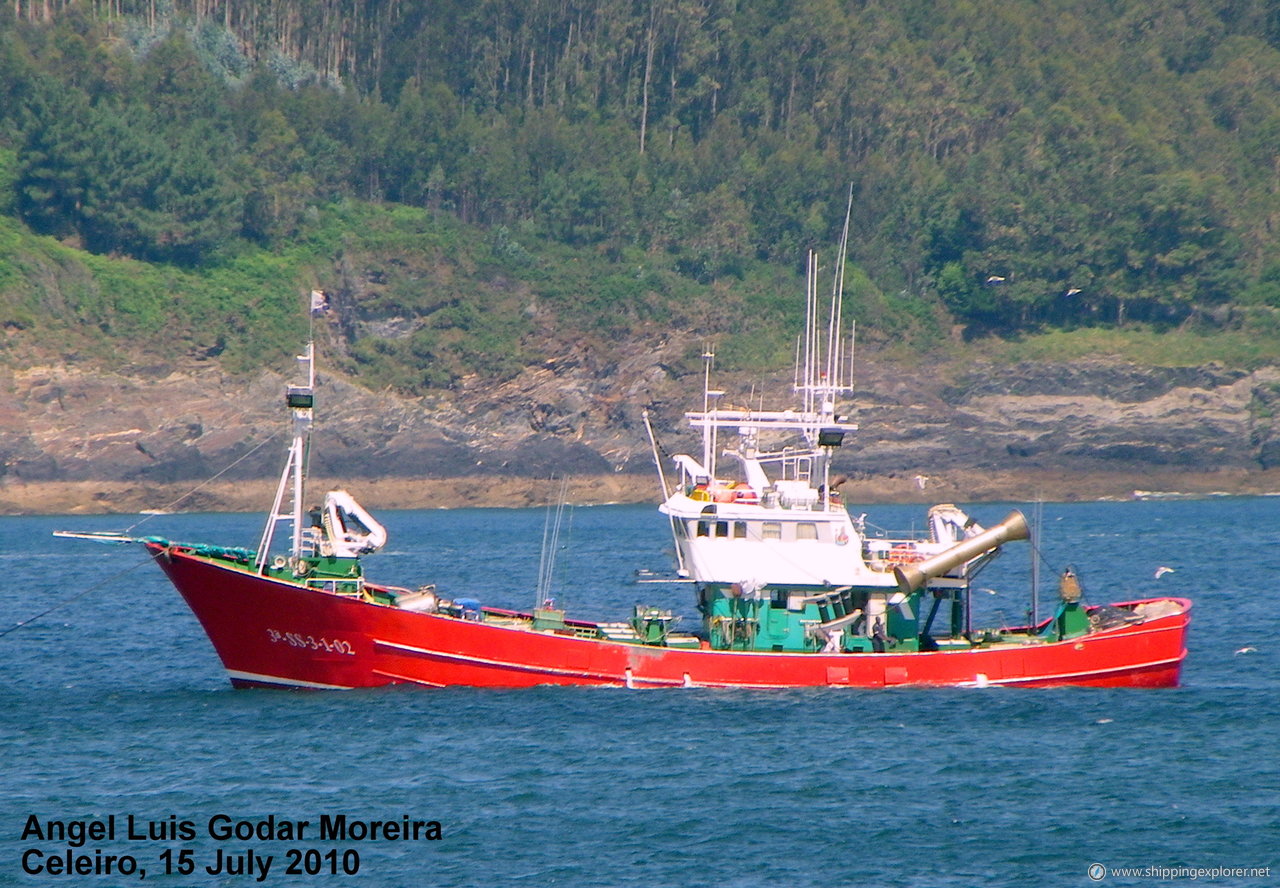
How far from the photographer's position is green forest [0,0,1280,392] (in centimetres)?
11194

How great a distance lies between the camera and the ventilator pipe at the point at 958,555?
34.7m

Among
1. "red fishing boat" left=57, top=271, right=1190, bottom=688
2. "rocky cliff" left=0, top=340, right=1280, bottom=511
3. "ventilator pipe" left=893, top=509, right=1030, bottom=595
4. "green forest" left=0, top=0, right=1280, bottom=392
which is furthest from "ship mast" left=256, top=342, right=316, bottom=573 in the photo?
"green forest" left=0, top=0, right=1280, bottom=392

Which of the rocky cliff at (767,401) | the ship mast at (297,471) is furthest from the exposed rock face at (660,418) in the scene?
the ship mast at (297,471)

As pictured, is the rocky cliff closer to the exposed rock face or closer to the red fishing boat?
the exposed rock face

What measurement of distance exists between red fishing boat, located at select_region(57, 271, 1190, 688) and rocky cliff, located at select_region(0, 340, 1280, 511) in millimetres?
69411

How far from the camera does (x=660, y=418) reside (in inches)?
4473

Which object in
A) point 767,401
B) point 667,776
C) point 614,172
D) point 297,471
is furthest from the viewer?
point 614,172

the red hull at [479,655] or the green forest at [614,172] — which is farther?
the green forest at [614,172]

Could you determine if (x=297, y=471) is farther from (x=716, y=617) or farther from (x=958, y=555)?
(x=958, y=555)

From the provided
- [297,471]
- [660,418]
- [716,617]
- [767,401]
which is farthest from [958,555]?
[660,418]

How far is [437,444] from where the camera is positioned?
4296 inches

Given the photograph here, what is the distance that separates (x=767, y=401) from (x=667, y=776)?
84640mm

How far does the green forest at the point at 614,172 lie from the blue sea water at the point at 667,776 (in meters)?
73.1

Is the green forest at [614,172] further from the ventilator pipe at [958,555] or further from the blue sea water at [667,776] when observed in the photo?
the ventilator pipe at [958,555]
